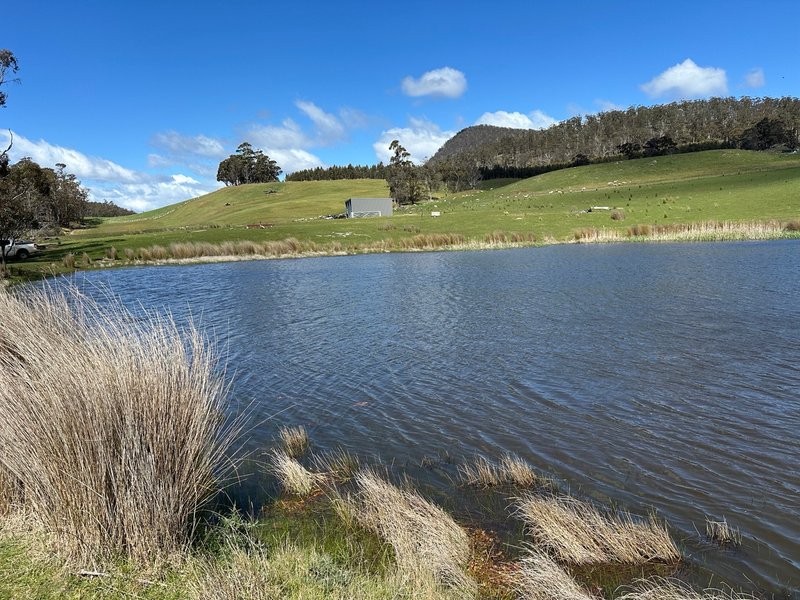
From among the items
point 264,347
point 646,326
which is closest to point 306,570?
point 264,347

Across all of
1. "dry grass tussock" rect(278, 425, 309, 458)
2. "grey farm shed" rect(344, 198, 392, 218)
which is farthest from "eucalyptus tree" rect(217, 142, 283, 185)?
"dry grass tussock" rect(278, 425, 309, 458)

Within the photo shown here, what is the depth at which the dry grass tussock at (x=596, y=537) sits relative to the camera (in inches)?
229

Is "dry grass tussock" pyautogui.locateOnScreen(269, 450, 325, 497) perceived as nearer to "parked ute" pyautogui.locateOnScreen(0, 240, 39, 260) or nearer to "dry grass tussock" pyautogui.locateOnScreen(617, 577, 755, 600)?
"dry grass tussock" pyautogui.locateOnScreen(617, 577, 755, 600)

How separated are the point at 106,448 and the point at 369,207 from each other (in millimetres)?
97382

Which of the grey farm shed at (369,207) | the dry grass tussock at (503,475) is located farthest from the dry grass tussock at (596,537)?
the grey farm shed at (369,207)

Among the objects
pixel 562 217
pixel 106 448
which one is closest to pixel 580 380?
pixel 106 448

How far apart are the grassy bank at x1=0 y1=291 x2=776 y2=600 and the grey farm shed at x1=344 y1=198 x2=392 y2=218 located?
310 feet

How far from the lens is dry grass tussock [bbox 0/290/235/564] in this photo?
5.14m

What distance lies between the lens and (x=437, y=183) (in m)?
154

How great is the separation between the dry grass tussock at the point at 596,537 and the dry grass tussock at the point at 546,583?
0.42 metres

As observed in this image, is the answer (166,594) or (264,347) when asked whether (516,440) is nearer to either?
(166,594)

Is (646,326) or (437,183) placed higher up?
(437,183)

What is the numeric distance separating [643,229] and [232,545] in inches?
2264

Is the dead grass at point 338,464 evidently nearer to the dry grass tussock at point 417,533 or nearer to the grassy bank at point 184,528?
the dry grass tussock at point 417,533
